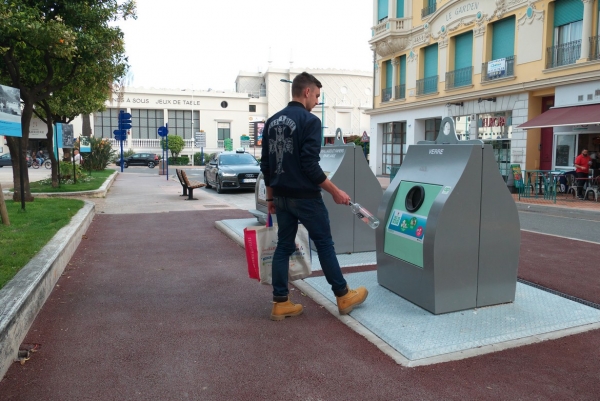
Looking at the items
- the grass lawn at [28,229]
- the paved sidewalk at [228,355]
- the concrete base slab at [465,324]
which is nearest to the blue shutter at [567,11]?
the paved sidewalk at [228,355]

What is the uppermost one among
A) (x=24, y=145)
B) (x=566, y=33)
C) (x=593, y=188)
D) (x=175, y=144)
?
(x=566, y=33)

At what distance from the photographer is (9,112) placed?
29.2 ft

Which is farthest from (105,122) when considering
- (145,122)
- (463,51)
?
(463,51)

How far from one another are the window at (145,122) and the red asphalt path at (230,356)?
63.4 meters

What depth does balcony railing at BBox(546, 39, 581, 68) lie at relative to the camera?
685 inches

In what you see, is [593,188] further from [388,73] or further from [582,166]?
[388,73]

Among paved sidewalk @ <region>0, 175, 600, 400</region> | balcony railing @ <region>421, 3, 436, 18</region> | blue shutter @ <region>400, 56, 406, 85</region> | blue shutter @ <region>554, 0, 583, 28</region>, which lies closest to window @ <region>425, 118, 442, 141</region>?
blue shutter @ <region>400, 56, 406, 85</region>

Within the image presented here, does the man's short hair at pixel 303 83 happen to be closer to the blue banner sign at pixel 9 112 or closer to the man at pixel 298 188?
the man at pixel 298 188

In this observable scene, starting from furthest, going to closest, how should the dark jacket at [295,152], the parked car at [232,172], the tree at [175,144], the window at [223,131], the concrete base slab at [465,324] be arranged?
the window at [223,131] → the tree at [175,144] → the parked car at [232,172] → the dark jacket at [295,152] → the concrete base slab at [465,324]

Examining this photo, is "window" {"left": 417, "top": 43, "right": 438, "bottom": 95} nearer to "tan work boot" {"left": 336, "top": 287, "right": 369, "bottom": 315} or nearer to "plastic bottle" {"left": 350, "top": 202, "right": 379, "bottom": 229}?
"plastic bottle" {"left": 350, "top": 202, "right": 379, "bottom": 229}

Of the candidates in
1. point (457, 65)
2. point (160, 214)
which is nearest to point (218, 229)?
point (160, 214)

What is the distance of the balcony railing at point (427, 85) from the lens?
2534cm

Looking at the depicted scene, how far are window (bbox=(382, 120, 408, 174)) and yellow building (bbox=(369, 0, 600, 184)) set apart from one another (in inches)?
3.7

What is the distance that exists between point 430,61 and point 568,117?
34.1 ft
